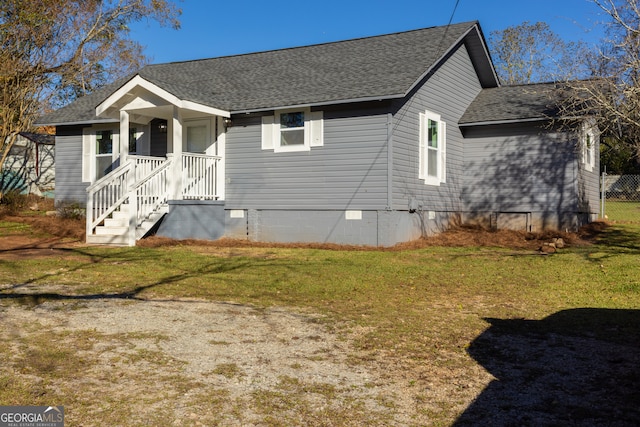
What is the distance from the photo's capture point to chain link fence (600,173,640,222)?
24231 millimetres

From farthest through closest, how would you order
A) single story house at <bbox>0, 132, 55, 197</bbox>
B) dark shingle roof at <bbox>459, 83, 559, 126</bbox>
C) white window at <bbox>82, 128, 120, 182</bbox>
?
single story house at <bbox>0, 132, 55, 197</bbox>
white window at <bbox>82, 128, 120, 182</bbox>
dark shingle roof at <bbox>459, 83, 559, 126</bbox>

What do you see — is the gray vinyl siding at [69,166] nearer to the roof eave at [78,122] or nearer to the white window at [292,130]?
the roof eave at [78,122]

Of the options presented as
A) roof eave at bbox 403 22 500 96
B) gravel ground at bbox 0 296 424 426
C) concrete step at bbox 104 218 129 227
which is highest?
roof eave at bbox 403 22 500 96

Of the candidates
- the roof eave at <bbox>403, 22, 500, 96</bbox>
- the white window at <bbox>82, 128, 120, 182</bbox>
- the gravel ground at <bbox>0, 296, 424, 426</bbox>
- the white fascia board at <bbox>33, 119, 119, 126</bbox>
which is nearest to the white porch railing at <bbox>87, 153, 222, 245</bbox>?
the white fascia board at <bbox>33, 119, 119, 126</bbox>

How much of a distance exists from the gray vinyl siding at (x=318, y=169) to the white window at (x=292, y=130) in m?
0.16

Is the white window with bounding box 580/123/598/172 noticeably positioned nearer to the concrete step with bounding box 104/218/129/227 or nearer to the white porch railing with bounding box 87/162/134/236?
the white porch railing with bounding box 87/162/134/236

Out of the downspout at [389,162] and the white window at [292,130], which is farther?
the white window at [292,130]

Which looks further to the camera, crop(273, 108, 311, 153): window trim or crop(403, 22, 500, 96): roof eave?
crop(273, 108, 311, 153): window trim

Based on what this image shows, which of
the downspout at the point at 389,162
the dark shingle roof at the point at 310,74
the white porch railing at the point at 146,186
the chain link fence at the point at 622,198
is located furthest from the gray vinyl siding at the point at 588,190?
the white porch railing at the point at 146,186

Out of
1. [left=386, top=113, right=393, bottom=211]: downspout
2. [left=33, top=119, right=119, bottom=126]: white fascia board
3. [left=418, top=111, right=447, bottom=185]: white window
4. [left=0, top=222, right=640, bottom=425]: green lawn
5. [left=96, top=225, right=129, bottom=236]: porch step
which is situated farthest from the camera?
[left=33, top=119, right=119, bottom=126]: white fascia board

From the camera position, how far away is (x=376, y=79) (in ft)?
49.5

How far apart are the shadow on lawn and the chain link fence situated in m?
15.3

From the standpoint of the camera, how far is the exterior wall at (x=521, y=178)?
1669cm

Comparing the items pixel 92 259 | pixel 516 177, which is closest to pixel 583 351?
pixel 92 259
